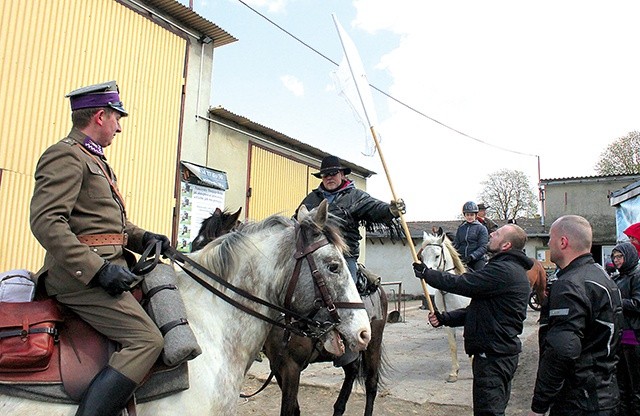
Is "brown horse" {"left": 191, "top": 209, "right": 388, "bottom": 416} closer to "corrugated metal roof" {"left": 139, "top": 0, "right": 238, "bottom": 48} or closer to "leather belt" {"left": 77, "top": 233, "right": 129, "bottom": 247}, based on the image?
"leather belt" {"left": 77, "top": 233, "right": 129, "bottom": 247}

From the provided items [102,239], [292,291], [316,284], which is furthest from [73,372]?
[316,284]

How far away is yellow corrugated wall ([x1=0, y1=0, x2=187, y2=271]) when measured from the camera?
6.04 meters

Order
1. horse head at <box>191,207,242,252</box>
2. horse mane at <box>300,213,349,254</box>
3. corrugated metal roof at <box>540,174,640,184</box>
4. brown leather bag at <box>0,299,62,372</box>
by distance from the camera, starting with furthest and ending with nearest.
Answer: corrugated metal roof at <box>540,174,640,184</box>, horse head at <box>191,207,242,252</box>, horse mane at <box>300,213,349,254</box>, brown leather bag at <box>0,299,62,372</box>

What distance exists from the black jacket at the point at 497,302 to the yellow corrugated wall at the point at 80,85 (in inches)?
224

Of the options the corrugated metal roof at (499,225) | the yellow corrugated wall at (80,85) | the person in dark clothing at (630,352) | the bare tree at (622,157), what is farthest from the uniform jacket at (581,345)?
the bare tree at (622,157)

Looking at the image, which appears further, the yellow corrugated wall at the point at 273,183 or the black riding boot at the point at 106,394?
the yellow corrugated wall at the point at 273,183

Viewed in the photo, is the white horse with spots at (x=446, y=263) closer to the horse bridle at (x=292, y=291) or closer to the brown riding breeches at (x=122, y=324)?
the horse bridle at (x=292, y=291)

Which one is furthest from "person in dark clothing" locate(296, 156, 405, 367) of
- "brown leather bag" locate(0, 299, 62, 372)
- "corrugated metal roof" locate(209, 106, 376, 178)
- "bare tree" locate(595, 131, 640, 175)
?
"bare tree" locate(595, 131, 640, 175)

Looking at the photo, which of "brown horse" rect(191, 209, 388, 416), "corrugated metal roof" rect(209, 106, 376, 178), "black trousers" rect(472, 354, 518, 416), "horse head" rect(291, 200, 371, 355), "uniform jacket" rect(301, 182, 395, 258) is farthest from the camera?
"corrugated metal roof" rect(209, 106, 376, 178)

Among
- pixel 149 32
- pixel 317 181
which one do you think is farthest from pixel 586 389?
pixel 317 181

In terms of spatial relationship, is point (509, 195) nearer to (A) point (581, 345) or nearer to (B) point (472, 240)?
(B) point (472, 240)

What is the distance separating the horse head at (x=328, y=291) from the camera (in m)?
2.68

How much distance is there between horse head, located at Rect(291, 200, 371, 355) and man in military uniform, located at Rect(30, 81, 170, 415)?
93 cm

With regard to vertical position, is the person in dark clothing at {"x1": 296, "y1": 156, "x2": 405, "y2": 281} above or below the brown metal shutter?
below
